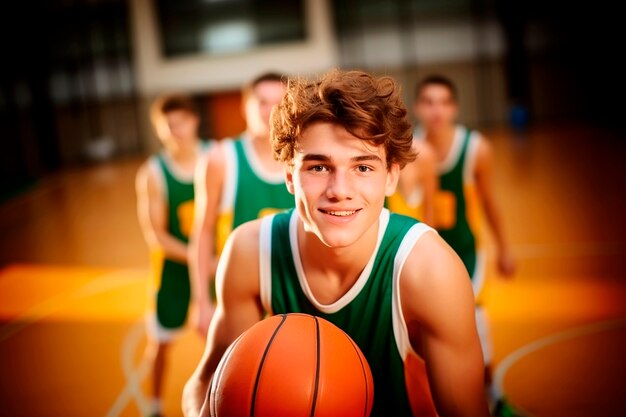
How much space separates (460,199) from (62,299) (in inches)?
163

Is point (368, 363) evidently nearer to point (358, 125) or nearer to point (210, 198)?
point (358, 125)

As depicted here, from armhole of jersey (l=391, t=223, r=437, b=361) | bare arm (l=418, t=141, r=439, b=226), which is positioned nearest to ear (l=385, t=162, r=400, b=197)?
armhole of jersey (l=391, t=223, r=437, b=361)

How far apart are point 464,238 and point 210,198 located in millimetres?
1459

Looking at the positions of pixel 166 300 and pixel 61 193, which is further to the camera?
pixel 61 193

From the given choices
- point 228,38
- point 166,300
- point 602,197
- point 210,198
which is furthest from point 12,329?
point 228,38

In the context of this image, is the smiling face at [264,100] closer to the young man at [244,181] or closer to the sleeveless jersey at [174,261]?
the young man at [244,181]

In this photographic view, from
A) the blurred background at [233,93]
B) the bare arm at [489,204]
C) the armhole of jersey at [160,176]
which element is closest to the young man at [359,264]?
the bare arm at [489,204]

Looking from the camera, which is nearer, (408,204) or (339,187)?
(339,187)

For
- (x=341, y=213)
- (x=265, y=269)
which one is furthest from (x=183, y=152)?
(x=341, y=213)

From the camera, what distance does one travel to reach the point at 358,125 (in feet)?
5.32

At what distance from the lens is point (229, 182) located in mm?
3504

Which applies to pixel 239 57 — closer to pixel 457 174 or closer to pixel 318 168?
pixel 457 174

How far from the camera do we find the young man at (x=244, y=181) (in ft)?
11.3

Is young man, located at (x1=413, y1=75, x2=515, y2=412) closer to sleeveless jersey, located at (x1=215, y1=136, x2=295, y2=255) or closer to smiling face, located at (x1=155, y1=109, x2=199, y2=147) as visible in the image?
sleeveless jersey, located at (x1=215, y1=136, x2=295, y2=255)
